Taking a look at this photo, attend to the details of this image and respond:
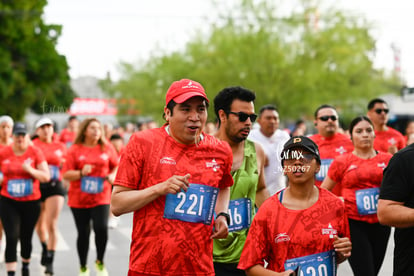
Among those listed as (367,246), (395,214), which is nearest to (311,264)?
(395,214)

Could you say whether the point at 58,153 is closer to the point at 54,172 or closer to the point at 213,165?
the point at 54,172

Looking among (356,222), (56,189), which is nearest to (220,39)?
(56,189)

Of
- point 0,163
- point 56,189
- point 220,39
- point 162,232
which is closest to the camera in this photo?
point 162,232

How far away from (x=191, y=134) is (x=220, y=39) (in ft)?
116

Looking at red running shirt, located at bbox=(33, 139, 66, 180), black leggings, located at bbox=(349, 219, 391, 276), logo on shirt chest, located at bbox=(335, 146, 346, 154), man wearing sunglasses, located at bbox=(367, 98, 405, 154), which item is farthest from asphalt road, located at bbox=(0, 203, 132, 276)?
man wearing sunglasses, located at bbox=(367, 98, 405, 154)

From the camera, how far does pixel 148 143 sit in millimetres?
4012

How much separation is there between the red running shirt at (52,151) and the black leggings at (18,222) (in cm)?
231

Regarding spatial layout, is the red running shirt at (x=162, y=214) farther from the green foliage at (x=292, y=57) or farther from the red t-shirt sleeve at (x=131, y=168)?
the green foliage at (x=292, y=57)

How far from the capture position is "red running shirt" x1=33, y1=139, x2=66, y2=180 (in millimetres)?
10680

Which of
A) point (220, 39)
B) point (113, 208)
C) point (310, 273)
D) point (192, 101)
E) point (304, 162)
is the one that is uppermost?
point (220, 39)

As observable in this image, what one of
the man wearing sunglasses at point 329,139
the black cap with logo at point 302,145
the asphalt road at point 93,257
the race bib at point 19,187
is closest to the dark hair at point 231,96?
the black cap with logo at point 302,145

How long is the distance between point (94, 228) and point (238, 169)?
3.53 m

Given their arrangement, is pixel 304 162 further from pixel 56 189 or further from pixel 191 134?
pixel 56 189

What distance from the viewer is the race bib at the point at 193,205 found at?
3.91 m
